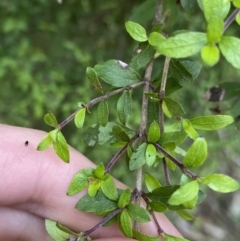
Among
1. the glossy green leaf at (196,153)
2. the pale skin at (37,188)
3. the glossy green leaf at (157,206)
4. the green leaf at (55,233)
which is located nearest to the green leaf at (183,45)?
the glossy green leaf at (196,153)

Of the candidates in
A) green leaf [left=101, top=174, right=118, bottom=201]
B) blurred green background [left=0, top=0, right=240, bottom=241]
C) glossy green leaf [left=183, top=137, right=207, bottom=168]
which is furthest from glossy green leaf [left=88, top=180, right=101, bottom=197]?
blurred green background [left=0, top=0, right=240, bottom=241]

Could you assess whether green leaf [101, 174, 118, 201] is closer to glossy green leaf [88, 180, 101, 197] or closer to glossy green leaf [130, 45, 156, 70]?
glossy green leaf [88, 180, 101, 197]

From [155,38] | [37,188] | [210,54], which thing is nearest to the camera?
[210,54]

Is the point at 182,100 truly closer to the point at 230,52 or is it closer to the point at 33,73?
the point at 33,73

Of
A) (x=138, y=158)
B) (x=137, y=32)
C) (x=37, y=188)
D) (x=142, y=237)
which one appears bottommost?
(x=37, y=188)

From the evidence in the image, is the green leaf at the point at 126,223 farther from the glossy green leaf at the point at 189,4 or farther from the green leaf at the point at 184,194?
the glossy green leaf at the point at 189,4

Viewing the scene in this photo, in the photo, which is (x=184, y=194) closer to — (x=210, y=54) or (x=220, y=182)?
(x=220, y=182)

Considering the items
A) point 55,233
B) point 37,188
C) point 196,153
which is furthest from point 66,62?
point 196,153
